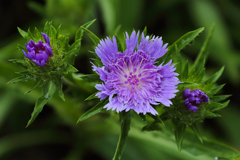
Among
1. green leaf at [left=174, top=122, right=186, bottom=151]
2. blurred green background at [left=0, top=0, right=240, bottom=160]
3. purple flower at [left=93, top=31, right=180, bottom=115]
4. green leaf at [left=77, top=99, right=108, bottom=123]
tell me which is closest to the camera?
green leaf at [left=77, top=99, right=108, bottom=123]

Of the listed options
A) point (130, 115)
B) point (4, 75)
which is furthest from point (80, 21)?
point (130, 115)

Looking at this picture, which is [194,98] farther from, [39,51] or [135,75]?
[39,51]

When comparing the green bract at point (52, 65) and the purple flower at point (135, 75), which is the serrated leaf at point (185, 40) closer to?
the purple flower at point (135, 75)

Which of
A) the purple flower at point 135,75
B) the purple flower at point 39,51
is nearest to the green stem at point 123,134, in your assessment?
the purple flower at point 135,75

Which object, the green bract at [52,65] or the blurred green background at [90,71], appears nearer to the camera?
the green bract at [52,65]

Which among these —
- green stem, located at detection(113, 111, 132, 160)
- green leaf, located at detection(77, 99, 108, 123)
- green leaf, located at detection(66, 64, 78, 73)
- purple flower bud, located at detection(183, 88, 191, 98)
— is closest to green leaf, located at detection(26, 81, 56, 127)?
green leaf, located at detection(66, 64, 78, 73)

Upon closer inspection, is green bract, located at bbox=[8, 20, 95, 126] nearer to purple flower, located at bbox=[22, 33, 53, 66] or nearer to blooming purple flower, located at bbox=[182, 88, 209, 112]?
purple flower, located at bbox=[22, 33, 53, 66]
